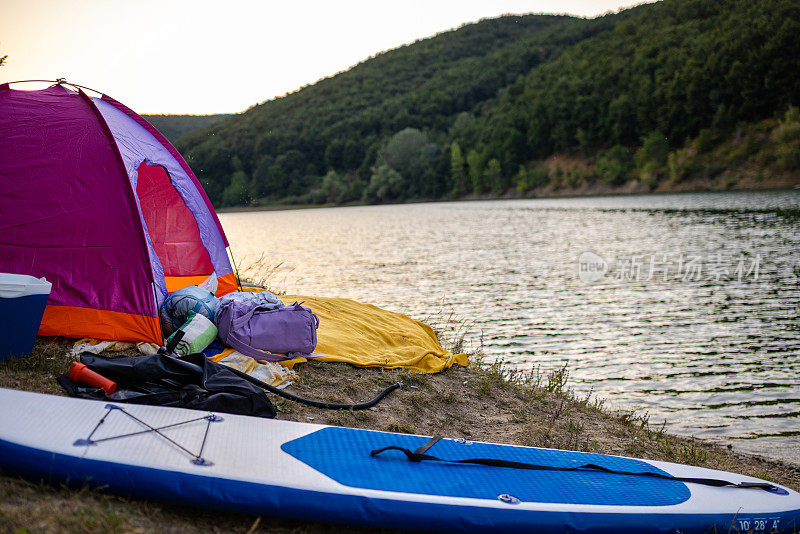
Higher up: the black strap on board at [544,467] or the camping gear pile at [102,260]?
the camping gear pile at [102,260]

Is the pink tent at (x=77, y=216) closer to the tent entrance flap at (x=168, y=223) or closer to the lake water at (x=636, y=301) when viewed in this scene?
the tent entrance flap at (x=168, y=223)

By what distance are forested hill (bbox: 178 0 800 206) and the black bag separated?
36.9m

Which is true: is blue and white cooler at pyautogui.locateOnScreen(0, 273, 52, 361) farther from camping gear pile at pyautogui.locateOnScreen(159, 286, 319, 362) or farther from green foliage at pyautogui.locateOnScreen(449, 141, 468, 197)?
green foliage at pyautogui.locateOnScreen(449, 141, 468, 197)

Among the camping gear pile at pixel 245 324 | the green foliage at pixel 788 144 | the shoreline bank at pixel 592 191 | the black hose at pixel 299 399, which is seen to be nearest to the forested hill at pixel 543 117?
the green foliage at pixel 788 144

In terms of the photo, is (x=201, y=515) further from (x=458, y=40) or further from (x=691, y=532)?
(x=458, y=40)

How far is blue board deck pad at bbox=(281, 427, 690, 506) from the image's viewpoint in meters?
3.36

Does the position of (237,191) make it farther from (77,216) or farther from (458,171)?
(77,216)

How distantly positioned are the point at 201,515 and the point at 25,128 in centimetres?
508

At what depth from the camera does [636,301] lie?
12164mm

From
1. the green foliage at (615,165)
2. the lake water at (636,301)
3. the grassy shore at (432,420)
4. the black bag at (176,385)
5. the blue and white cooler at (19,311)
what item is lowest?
the lake water at (636,301)

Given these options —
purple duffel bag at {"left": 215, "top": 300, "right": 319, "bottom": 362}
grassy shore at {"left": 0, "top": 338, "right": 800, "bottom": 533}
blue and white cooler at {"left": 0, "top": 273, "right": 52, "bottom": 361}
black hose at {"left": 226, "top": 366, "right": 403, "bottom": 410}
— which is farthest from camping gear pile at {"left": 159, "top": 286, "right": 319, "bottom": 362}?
blue and white cooler at {"left": 0, "top": 273, "right": 52, "bottom": 361}

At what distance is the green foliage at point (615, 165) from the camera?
208 ft

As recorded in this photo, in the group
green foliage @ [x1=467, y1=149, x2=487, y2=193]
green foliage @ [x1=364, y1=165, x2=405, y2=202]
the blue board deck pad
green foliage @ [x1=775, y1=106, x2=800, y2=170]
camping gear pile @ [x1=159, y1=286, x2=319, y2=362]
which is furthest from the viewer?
green foliage @ [x1=364, y1=165, x2=405, y2=202]

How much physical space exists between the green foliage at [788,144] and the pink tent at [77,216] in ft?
177
